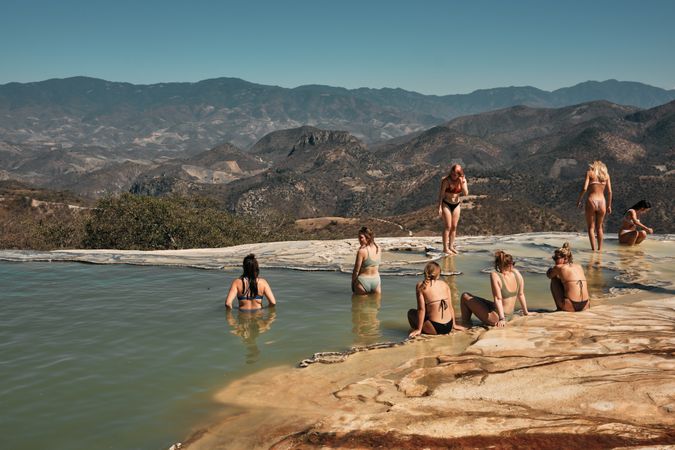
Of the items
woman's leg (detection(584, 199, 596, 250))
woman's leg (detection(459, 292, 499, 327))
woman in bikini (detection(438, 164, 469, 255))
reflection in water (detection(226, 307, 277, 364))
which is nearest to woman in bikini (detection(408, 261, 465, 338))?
woman's leg (detection(459, 292, 499, 327))

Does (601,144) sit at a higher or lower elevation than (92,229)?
higher

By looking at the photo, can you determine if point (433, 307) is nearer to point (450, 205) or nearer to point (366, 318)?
point (366, 318)

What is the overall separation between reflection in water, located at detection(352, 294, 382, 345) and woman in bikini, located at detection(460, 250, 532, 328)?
1.50 meters

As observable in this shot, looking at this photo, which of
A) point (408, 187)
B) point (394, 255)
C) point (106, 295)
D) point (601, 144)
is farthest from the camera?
point (601, 144)

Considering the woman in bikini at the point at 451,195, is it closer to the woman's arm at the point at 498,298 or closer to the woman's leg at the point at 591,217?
the woman's leg at the point at 591,217

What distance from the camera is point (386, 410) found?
19.1ft

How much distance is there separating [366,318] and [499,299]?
7.97 ft

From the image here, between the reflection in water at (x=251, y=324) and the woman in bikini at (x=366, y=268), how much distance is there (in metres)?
1.78

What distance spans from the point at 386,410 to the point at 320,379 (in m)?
1.50

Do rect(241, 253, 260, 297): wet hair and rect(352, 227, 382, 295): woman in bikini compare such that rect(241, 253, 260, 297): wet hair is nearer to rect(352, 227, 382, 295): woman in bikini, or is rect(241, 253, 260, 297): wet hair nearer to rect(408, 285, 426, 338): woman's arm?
rect(352, 227, 382, 295): woman in bikini

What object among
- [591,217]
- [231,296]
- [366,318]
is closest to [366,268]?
[366,318]

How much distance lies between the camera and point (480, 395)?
6.05 m

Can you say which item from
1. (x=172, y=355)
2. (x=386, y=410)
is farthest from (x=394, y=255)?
(x=386, y=410)

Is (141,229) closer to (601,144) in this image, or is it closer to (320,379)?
(320,379)
